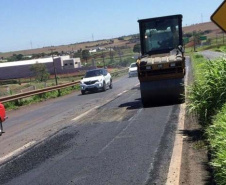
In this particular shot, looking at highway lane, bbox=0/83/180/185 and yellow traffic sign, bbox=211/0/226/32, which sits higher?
yellow traffic sign, bbox=211/0/226/32

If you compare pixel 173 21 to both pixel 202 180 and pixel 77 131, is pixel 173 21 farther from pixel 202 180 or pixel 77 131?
pixel 202 180

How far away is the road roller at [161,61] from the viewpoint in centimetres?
1491

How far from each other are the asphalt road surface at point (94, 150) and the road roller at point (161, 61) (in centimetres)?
145

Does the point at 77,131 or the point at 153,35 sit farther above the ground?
the point at 153,35

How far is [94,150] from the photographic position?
8.55m

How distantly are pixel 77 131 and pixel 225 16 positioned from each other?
5712mm

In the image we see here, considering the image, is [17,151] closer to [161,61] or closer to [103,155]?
[103,155]

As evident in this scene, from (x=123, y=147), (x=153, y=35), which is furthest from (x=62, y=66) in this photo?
(x=123, y=147)

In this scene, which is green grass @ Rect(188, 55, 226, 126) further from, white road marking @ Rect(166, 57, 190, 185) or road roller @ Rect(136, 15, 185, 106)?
road roller @ Rect(136, 15, 185, 106)

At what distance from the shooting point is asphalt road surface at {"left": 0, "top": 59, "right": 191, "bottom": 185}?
6666 mm

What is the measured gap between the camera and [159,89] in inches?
592

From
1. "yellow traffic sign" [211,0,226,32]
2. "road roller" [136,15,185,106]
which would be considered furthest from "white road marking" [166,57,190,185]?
"road roller" [136,15,185,106]

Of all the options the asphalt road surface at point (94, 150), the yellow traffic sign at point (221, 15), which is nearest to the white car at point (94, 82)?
the asphalt road surface at point (94, 150)

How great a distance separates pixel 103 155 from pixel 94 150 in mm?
576
